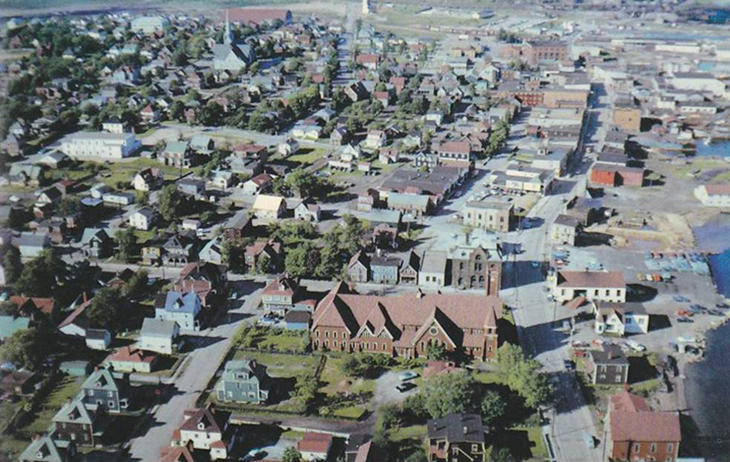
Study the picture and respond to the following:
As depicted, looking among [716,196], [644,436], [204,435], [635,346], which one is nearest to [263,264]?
[204,435]

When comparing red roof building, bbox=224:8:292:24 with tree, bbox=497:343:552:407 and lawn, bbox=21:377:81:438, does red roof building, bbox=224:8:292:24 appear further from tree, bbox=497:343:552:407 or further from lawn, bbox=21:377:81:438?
tree, bbox=497:343:552:407

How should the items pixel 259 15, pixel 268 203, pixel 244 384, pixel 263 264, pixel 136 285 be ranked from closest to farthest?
pixel 244 384, pixel 136 285, pixel 263 264, pixel 268 203, pixel 259 15

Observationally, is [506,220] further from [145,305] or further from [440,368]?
[145,305]

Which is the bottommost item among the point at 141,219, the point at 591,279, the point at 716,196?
the point at 141,219

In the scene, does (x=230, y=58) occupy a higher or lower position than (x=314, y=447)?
higher

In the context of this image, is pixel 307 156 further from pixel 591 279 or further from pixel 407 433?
pixel 407 433

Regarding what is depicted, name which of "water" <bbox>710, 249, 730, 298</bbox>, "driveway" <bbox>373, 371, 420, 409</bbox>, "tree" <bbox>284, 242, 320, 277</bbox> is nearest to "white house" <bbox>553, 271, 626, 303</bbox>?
"water" <bbox>710, 249, 730, 298</bbox>

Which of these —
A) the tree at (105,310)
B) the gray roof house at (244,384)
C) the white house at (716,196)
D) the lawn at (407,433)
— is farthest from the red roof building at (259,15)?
the lawn at (407,433)

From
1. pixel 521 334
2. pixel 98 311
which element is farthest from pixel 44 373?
pixel 521 334
